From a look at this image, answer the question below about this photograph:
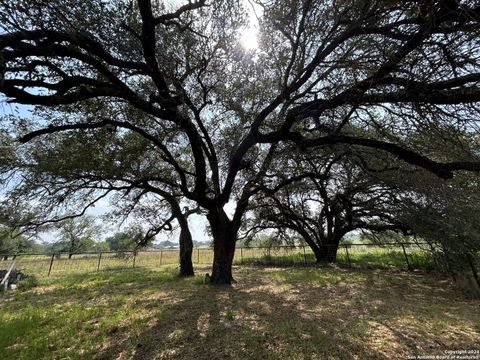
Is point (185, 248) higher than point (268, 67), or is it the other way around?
point (268, 67)

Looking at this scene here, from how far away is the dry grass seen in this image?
3.19m

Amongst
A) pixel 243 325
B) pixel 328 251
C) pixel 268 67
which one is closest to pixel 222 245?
pixel 243 325

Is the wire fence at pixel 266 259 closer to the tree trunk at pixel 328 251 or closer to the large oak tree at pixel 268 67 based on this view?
the tree trunk at pixel 328 251

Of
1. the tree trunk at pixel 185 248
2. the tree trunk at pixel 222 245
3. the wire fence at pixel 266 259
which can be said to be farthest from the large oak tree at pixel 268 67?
the wire fence at pixel 266 259

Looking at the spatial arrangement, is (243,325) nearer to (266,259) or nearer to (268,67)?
(268,67)

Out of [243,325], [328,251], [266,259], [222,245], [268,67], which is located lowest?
[243,325]

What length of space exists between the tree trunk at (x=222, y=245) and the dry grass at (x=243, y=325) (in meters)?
1.16

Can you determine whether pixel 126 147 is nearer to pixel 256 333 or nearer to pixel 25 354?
pixel 25 354

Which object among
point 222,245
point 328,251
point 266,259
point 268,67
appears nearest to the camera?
point 268,67

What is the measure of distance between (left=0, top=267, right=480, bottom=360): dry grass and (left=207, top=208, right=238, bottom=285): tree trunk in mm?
1162

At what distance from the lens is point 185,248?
35.0 ft

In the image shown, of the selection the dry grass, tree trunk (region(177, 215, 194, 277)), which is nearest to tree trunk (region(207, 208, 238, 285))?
the dry grass

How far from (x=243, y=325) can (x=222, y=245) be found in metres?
3.93

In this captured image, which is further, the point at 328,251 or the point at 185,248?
the point at 328,251
